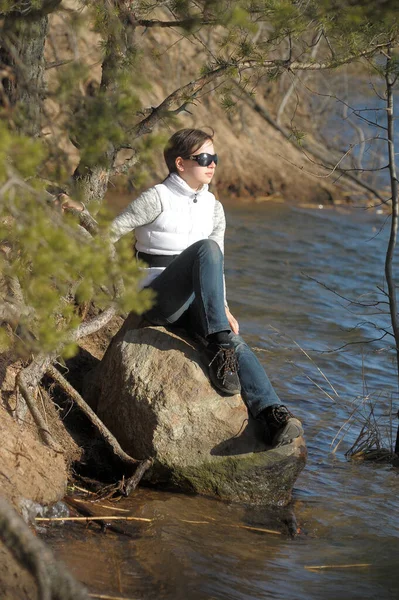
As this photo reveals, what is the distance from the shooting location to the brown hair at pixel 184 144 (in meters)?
5.46

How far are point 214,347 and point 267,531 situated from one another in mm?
998

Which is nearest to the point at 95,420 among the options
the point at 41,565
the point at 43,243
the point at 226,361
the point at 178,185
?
the point at 226,361

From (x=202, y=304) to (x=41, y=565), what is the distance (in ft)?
7.51

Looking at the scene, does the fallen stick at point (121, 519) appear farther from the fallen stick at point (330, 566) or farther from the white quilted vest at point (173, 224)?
the white quilted vest at point (173, 224)

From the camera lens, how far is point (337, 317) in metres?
10.6

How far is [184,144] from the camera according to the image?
5469 mm

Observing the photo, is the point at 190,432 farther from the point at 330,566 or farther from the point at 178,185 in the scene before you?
the point at 178,185

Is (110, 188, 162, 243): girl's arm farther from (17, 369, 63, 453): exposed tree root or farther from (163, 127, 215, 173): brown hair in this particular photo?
(17, 369, 63, 453): exposed tree root

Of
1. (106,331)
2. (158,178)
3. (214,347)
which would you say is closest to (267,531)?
(214,347)

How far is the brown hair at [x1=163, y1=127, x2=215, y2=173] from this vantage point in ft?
17.9

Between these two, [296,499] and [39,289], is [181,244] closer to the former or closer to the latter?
[296,499]

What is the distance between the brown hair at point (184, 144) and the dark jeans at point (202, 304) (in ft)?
1.91

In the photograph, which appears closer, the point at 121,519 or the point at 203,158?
the point at 121,519

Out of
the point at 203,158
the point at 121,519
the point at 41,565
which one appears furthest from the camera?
the point at 203,158
